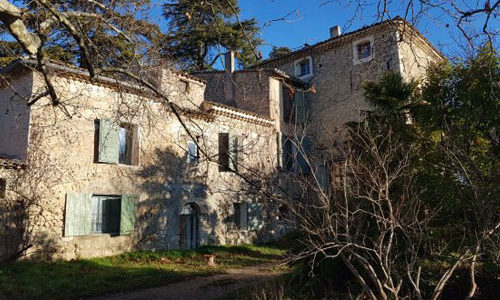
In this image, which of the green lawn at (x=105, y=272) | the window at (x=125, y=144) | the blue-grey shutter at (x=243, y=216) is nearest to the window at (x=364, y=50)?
the blue-grey shutter at (x=243, y=216)

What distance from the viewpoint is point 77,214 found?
1160cm

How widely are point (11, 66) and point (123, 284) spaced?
6986mm

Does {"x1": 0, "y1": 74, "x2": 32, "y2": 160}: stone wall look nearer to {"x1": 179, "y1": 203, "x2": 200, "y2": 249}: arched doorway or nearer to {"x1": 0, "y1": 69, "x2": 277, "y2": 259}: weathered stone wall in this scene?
{"x1": 0, "y1": 69, "x2": 277, "y2": 259}: weathered stone wall

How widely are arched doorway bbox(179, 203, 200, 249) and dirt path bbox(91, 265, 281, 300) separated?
160 inches

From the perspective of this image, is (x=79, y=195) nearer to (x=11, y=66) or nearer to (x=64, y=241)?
(x=64, y=241)

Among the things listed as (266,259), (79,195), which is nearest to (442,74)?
(266,259)

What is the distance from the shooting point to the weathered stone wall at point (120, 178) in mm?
11062

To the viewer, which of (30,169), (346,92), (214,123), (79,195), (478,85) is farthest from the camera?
(346,92)

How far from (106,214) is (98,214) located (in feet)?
0.79

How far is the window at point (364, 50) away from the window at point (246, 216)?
27.0 ft

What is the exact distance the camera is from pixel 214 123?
16.0m

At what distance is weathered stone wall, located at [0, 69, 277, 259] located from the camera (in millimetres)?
11062

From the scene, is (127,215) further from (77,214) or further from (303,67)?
(303,67)

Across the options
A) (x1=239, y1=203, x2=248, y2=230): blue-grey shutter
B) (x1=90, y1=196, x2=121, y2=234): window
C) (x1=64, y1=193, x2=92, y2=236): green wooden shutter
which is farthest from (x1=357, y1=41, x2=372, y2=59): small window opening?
(x1=64, y1=193, x2=92, y2=236): green wooden shutter
